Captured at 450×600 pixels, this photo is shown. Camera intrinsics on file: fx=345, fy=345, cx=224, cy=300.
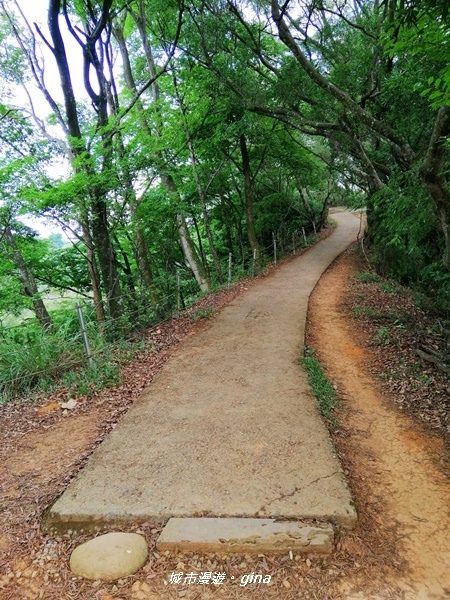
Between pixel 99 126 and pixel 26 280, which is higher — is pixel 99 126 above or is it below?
above

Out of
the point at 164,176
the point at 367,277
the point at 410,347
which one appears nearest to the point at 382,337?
the point at 410,347

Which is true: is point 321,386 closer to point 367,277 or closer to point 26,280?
point 367,277

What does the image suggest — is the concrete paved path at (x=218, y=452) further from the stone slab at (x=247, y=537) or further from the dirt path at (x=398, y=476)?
the dirt path at (x=398, y=476)

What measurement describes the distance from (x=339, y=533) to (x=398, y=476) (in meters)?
1.06

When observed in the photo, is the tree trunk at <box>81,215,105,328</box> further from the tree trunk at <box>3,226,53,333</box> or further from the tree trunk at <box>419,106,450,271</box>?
the tree trunk at <box>419,106,450,271</box>

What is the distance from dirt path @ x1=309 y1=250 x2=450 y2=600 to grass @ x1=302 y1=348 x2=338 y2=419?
163 mm

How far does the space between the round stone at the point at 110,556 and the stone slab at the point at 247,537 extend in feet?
0.55

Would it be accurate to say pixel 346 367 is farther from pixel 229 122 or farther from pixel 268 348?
pixel 229 122

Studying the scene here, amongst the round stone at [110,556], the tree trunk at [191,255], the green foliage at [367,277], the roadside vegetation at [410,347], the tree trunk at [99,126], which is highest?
the tree trunk at [99,126]

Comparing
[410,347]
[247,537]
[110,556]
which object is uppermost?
[110,556]

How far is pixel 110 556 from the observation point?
2.41 meters

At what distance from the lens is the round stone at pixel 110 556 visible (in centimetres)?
231

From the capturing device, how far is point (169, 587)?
2.22m

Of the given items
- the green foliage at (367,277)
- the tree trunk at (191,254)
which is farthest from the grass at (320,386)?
the green foliage at (367,277)
